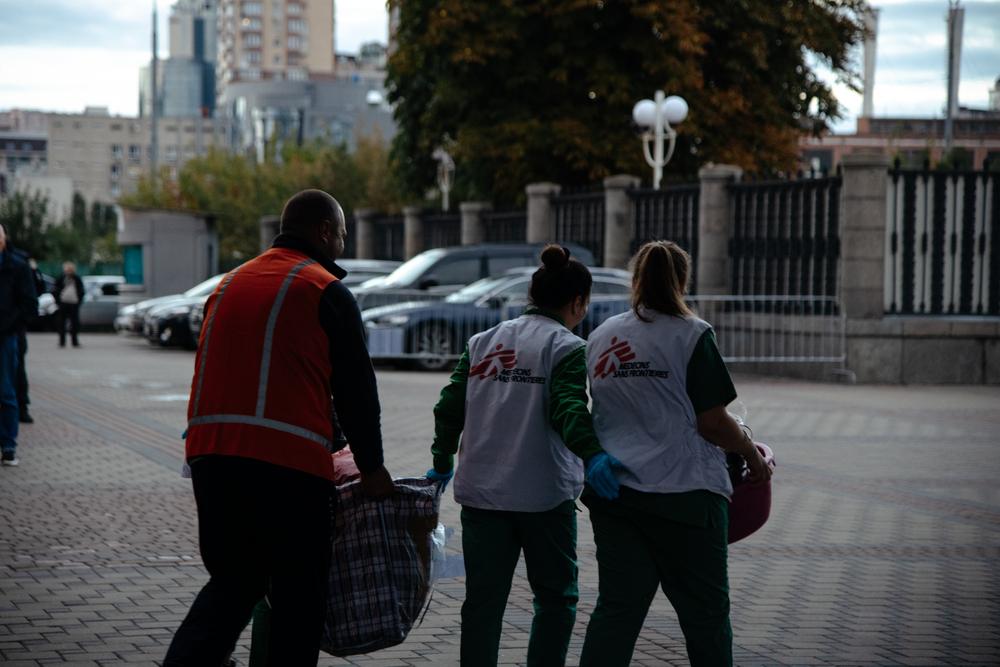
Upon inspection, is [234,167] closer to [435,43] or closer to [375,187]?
[375,187]

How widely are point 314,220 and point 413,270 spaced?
766 inches

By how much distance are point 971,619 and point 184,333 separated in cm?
2246

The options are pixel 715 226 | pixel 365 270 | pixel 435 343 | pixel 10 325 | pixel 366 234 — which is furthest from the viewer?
pixel 366 234

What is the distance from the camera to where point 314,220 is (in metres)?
4.45

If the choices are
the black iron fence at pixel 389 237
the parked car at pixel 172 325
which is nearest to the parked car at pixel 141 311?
the parked car at pixel 172 325

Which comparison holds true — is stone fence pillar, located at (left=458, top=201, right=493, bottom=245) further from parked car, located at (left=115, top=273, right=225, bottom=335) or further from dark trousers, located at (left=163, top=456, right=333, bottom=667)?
dark trousers, located at (left=163, top=456, right=333, bottom=667)

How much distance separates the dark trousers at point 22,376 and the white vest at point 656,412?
8.50 m

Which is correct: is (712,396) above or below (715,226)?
below

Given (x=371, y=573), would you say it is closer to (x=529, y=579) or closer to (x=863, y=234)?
(x=529, y=579)

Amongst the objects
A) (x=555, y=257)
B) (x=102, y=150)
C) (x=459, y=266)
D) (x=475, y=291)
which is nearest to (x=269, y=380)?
(x=555, y=257)

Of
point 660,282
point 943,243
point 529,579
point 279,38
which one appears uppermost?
point 279,38

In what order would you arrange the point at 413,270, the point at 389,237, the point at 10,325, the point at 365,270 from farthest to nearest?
1. the point at 389,237
2. the point at 365,270
3. the point at 413,270
4. the point at 10,325

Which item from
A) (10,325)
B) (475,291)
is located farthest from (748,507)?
(475,291)

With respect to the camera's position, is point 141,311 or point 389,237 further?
point 389,237
